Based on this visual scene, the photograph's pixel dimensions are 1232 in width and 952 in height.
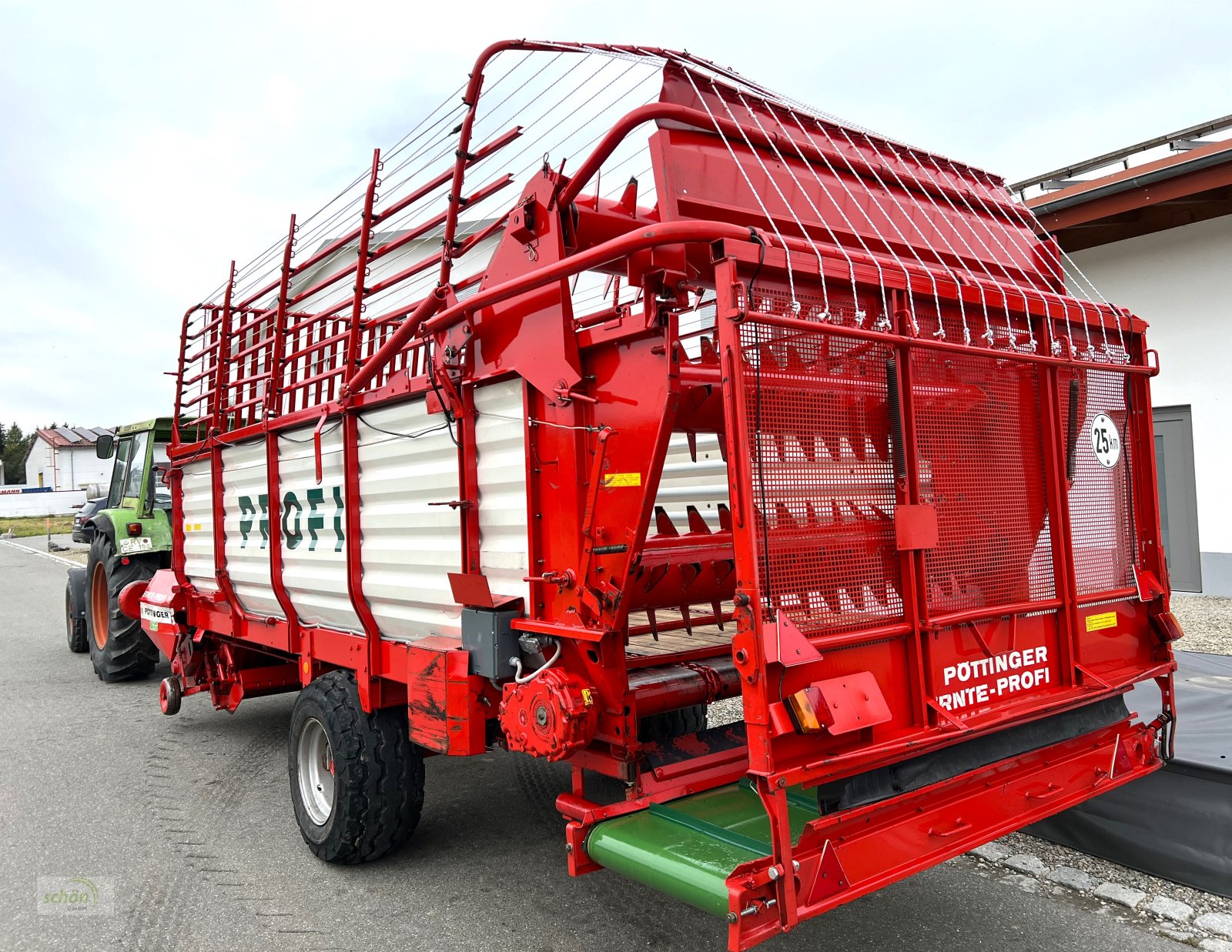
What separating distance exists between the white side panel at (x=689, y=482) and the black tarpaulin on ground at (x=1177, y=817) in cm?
207

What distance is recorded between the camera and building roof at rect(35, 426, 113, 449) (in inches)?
2606

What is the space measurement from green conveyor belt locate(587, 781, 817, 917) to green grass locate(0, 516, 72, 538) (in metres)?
41.9

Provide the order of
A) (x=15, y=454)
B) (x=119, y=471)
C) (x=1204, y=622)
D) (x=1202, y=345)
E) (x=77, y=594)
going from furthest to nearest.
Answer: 1. (x=15, y=454)
2. (x=77, y=594)
3. (x=1202, y=345)
4. (x=119, y=471)
5. (x=1204, y=622)

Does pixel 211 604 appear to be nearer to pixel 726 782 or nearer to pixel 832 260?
pixel 726 782

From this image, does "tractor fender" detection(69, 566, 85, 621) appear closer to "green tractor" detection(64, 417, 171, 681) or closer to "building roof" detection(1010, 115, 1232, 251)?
"green tractor" detection(64, 417, 171, 681)

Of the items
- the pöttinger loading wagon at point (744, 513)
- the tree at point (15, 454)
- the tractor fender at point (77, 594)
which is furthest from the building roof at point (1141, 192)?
the tree at point (15, 454)

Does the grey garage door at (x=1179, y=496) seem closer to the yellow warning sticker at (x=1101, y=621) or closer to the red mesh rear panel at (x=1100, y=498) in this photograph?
the red mesh rear panel at (x=1100, y=498)

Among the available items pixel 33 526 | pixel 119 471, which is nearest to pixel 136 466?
pixel 119 471

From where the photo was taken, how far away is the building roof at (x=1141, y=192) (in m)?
8.38

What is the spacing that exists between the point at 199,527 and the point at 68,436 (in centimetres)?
7658

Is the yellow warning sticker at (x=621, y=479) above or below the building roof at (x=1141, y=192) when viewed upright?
below

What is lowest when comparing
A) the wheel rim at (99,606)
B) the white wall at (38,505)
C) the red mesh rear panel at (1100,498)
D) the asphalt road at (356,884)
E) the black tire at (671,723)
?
the asphalt road at (356,884)

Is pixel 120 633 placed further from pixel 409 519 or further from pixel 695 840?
pixel 695 840

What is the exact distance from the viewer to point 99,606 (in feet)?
30.2
